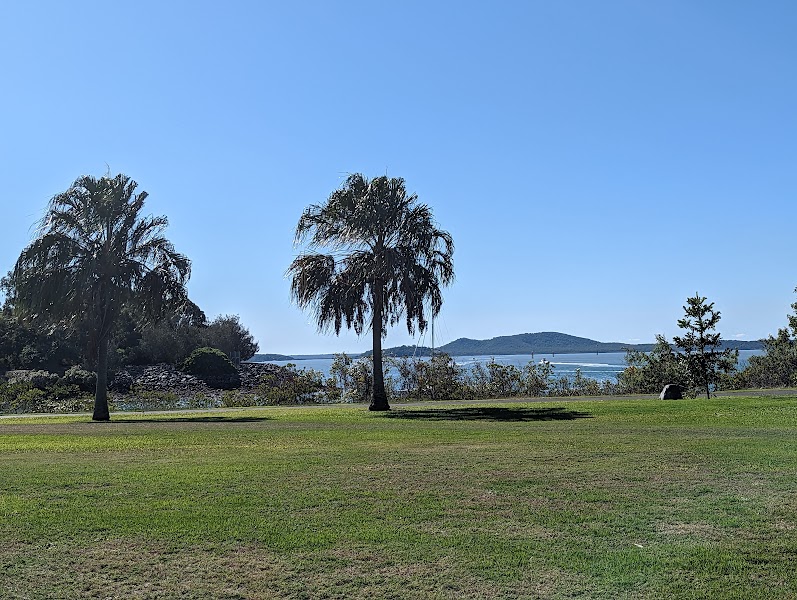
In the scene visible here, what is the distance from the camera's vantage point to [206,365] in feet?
157

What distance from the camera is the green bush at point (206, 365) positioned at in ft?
157

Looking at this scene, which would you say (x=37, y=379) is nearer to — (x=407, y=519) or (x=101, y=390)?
(x=101, y=390)

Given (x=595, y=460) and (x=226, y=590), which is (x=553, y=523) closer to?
(x=226, y=590)

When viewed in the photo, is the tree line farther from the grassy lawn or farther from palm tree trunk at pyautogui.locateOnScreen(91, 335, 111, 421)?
the grassy lawn

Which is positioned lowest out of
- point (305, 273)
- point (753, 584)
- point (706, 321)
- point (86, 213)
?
point (753, 584)

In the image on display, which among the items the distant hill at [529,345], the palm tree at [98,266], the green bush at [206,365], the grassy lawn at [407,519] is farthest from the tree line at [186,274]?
the distant hill at [529,345]

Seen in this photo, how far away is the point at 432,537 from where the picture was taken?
21.3ft

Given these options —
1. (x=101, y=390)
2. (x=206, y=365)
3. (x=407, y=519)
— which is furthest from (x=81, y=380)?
(x=407, y=519)

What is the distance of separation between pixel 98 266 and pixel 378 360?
9.34 metres

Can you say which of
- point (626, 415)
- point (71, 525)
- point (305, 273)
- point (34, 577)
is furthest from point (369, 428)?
point (34, 577)

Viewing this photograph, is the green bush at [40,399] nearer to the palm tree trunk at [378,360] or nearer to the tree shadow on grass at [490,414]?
the palm tree trunk at [378,360]

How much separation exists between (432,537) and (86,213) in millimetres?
20284

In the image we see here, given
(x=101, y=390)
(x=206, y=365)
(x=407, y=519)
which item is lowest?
(x=407, y=519)

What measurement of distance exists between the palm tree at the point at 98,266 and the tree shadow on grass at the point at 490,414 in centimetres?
810
